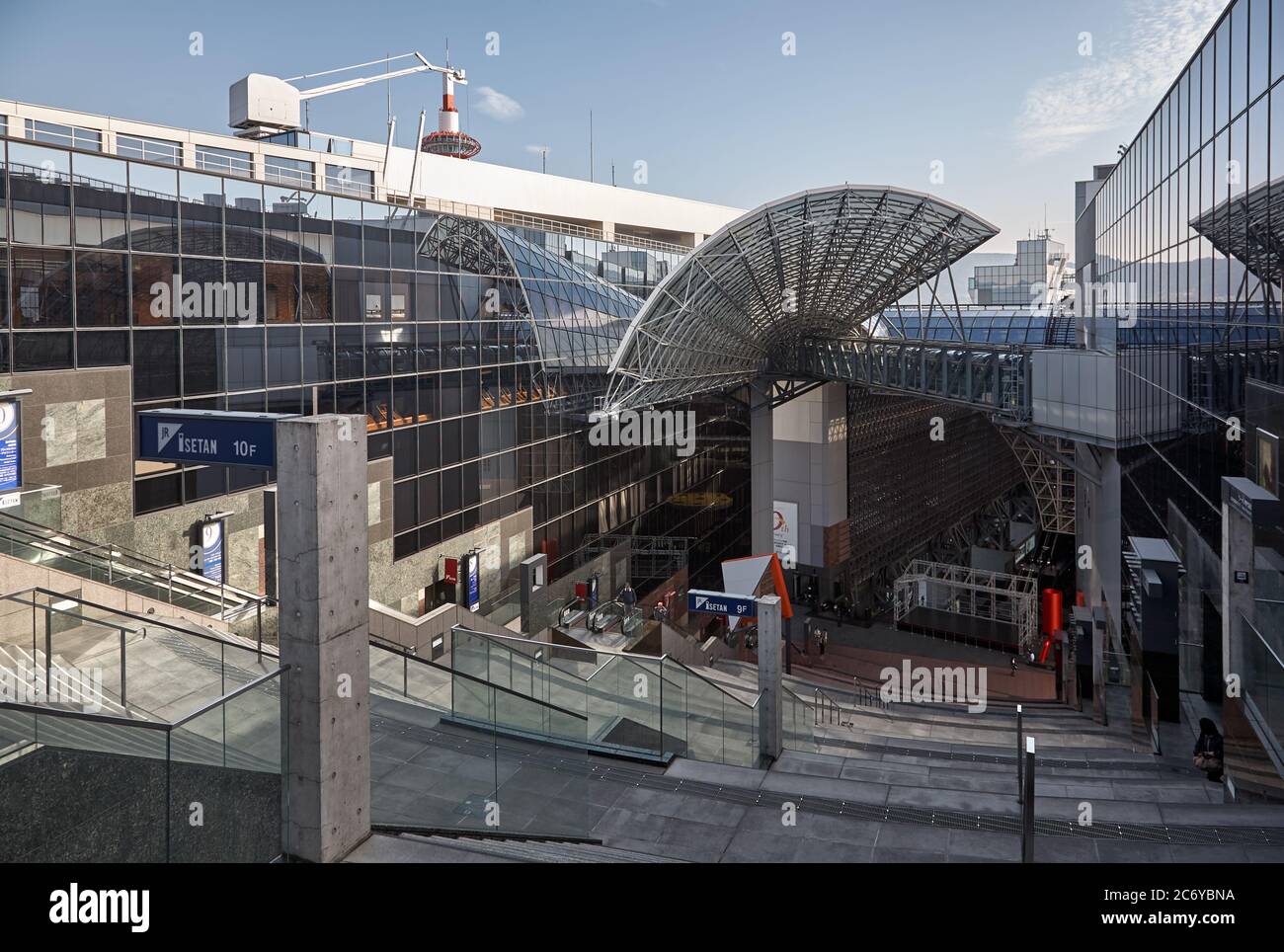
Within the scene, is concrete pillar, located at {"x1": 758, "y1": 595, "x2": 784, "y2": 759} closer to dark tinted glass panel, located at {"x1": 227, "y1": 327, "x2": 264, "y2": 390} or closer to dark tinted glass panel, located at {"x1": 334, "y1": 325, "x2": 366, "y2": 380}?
→ dark tinted glass panel, located at {"x1": 227, "y1": 327, "x2": 264, "y2": 390}

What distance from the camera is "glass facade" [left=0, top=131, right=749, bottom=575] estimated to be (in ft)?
59.9

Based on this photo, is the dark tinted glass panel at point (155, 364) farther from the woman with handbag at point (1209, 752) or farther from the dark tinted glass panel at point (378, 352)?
the woman with handbag at point (1209, 752)

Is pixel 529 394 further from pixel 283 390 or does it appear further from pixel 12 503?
pixel 12 503

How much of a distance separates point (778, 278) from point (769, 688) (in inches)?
797

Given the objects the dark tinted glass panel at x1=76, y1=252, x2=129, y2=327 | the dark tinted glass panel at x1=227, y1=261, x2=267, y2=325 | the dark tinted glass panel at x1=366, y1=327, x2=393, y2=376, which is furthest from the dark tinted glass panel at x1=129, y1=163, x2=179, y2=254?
the dark tinted glass panel at x1=366, y1=327, x2=393, y2=376

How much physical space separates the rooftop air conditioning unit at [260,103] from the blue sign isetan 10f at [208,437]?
40.8 meters

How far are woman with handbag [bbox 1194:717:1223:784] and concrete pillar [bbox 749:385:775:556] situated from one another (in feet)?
103

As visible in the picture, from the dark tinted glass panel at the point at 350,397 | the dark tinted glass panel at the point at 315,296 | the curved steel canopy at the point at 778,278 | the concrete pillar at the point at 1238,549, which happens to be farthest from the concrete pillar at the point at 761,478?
the concrete pillar at the point at 1238,549

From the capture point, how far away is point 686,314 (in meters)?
31.8

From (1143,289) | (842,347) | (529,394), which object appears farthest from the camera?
(842,347)

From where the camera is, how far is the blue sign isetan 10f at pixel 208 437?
839 cm

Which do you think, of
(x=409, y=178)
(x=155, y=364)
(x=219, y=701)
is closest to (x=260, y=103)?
(x=409, y=178)
